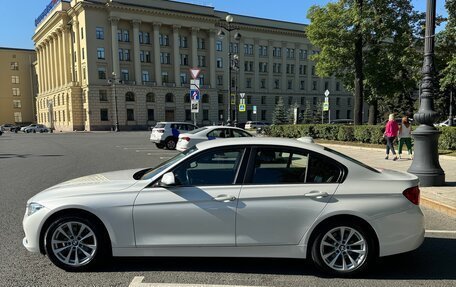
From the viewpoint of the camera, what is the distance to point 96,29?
239 feet

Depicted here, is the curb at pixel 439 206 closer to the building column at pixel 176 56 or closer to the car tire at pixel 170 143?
the car tire at pixel 170 143

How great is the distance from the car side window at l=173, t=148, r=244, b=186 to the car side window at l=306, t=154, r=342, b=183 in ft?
2.70

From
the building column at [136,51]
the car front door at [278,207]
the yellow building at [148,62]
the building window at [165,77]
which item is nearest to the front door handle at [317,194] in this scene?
the car front door at [278,207]

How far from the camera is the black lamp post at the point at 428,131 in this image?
8930 millimetres

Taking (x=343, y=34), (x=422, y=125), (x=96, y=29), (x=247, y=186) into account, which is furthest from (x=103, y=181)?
(x=96, y=29)

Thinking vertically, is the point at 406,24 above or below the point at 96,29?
below

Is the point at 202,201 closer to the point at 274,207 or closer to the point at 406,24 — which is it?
the point at 274,207

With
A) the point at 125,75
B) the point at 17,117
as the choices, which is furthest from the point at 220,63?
the point at 17,117

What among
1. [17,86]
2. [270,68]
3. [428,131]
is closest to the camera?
[428,131]

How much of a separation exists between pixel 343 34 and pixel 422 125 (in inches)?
708

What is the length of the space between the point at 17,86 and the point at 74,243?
119m

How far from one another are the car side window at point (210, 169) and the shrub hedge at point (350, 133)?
594 inches

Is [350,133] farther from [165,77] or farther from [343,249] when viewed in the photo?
[165,77]

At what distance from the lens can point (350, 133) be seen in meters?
22.7
